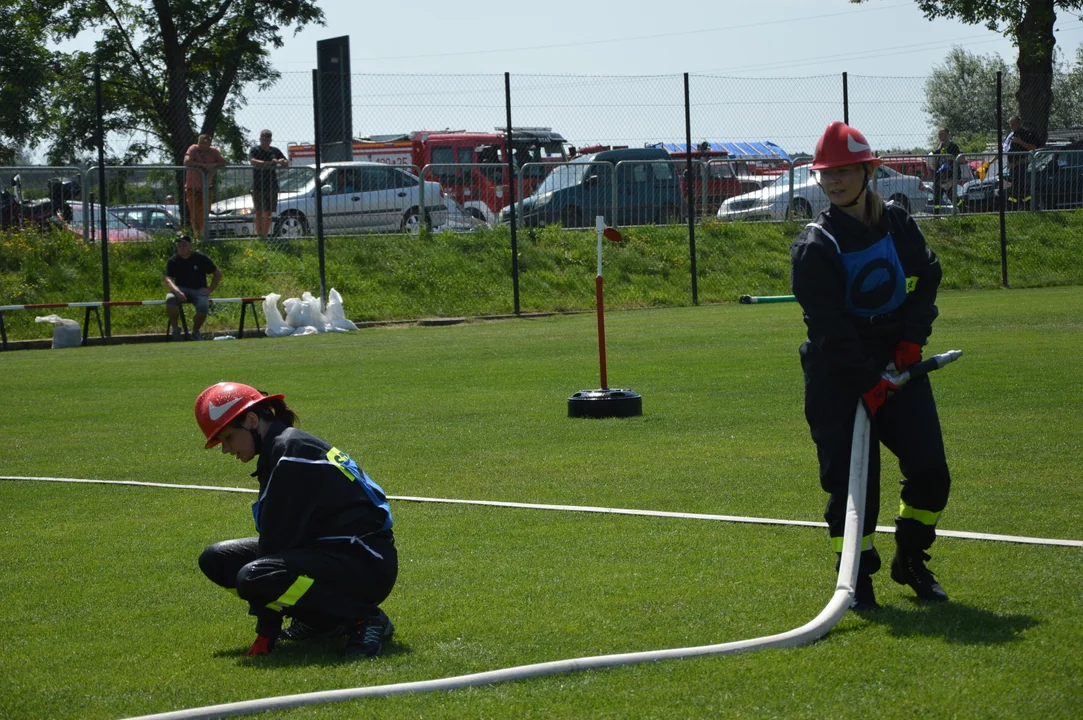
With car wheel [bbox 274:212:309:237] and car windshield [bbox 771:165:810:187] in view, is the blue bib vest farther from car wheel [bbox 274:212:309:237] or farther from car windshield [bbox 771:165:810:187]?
car windshield [bbox 771:165:810:187]

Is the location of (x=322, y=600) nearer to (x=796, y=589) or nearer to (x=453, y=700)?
(x=453, y=700)

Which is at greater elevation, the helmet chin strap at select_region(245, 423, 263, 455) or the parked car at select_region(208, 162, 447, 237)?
the parked car at select_region(208, 162, 447, 237)

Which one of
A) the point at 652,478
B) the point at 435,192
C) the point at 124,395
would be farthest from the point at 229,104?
the point at 652,478

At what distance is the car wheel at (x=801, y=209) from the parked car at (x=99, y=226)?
47.7 feet

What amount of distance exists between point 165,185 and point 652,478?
1861 centimetres

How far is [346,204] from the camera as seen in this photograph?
2719cm

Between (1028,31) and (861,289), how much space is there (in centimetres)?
3200

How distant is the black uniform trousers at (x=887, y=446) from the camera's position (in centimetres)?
528

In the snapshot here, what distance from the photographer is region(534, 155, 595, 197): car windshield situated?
2888cm

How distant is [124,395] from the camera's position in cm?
1398

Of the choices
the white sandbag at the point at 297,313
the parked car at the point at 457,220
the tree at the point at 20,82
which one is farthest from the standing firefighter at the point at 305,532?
the tree at the point at 20,82

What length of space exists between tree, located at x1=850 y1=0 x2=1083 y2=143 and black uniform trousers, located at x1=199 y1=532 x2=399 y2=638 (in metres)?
30.7

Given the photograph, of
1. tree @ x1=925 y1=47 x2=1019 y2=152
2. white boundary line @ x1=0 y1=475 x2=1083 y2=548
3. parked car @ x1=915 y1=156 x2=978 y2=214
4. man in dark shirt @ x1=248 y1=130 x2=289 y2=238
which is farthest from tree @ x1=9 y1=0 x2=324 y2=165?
tree @ x1=925 y1=47 x2=1019 y2=152

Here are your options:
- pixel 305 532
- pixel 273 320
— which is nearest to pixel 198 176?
pixel 273 320
